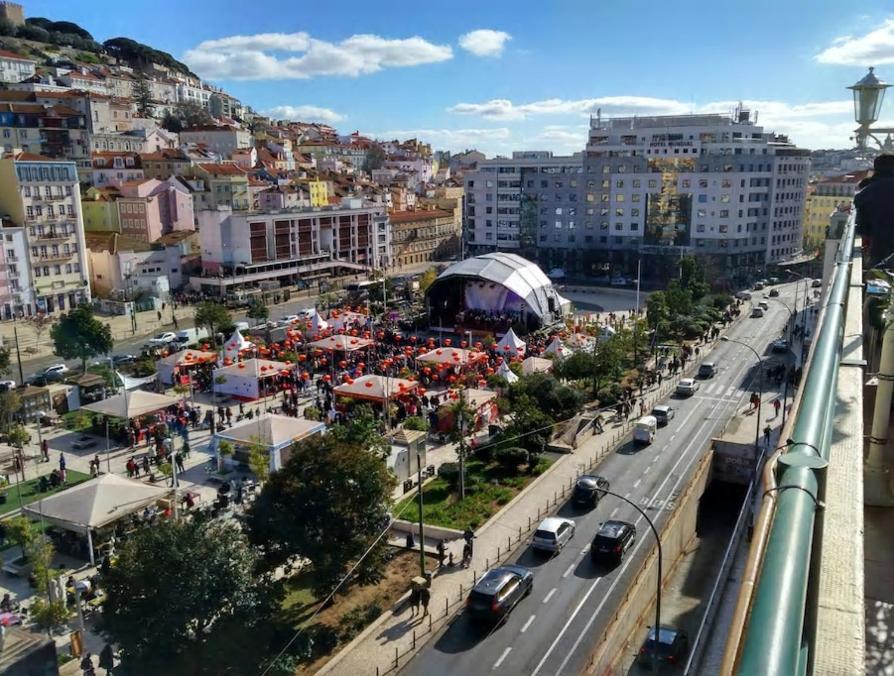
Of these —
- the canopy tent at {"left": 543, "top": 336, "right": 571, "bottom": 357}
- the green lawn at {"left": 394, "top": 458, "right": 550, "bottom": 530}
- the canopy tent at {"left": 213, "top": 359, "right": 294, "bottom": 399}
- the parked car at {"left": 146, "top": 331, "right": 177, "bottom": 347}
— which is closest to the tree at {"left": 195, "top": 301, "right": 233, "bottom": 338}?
the parked car at {"left": 146, "top": 331, "right": 177, "bottom": 347}

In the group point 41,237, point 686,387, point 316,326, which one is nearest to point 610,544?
point 686,387

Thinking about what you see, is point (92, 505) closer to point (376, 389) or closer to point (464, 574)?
point (464, 574)

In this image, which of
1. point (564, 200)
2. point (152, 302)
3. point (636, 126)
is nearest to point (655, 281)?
point (564, 200)

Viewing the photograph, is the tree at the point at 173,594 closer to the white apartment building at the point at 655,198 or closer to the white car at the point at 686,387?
the white car at the point at 686,387

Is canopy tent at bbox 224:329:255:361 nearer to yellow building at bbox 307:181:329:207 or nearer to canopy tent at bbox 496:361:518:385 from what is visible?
canopy tent at bbox 496:361:518:385

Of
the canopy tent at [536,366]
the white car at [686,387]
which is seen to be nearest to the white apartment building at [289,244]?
the canopy tent at [536,366]
